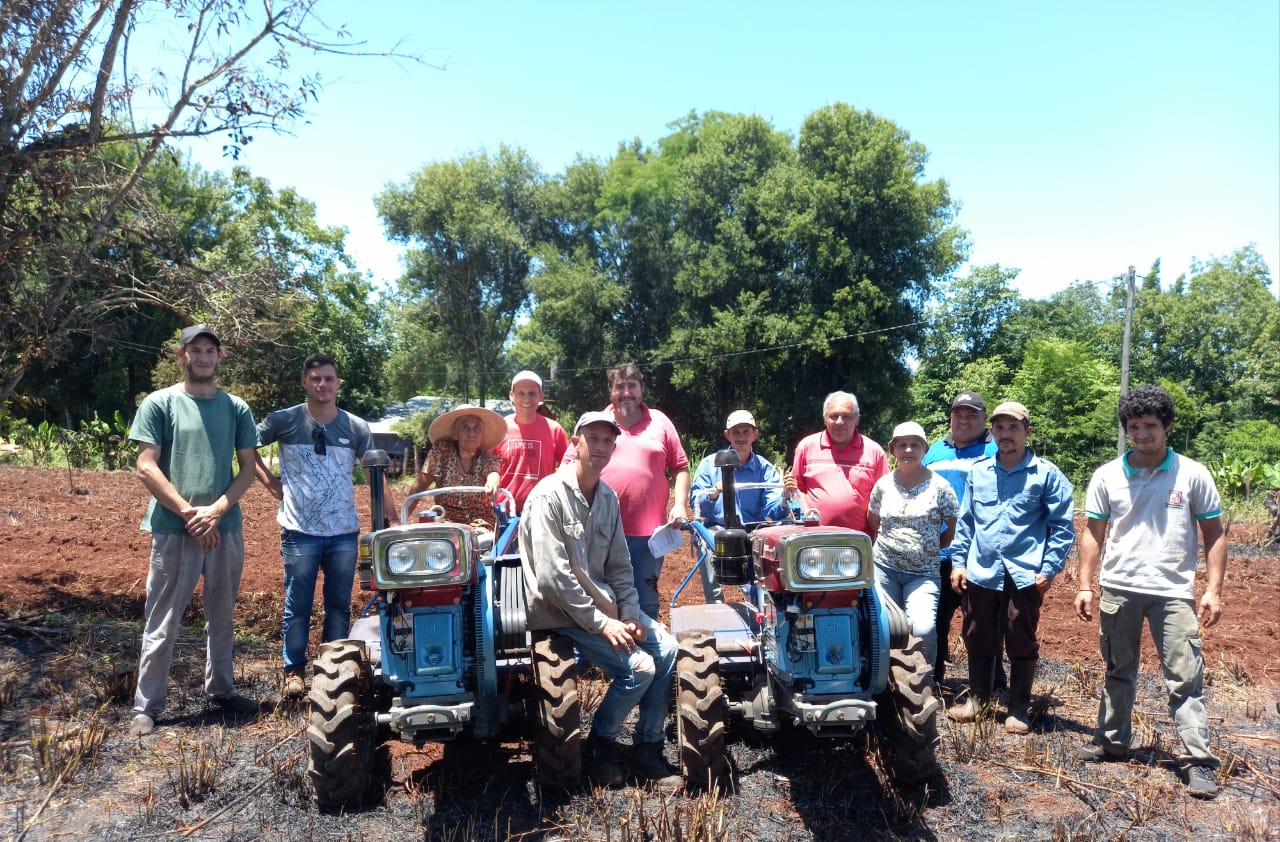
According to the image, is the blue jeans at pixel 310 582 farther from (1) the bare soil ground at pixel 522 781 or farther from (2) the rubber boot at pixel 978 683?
(2) the rubber boot at pixel 978 683

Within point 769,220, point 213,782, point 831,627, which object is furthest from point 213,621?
point 769,220

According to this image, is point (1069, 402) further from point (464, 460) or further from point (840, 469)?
point (464, 460)

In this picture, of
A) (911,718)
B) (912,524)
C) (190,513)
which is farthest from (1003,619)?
(190,513)

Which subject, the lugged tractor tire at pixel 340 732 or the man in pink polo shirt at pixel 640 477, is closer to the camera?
the lugged tractor tire at pixel 340 732

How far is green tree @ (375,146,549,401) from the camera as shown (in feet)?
118

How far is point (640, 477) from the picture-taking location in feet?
17.0

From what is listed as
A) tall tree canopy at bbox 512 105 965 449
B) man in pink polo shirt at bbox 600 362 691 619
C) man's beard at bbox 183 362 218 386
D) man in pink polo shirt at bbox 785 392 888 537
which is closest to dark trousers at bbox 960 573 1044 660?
man in pink polo shirt at bbox 785 392 888 537

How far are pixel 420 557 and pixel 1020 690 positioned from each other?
11.5 feet

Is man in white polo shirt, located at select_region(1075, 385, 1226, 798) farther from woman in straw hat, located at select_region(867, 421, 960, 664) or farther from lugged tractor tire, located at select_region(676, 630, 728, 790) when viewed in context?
lugged tractor tire, located at select_region(676, 630, 728, 790)

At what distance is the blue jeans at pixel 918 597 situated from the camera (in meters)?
4.77

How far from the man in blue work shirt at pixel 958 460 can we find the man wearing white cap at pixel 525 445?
2395 millimetres

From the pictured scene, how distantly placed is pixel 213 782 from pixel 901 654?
3.28 meters

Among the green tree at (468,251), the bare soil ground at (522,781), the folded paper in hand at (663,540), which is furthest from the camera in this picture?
the green tree at (468,251)

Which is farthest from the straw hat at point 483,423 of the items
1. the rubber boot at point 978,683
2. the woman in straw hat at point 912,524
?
the rubber boot at point 978,683
